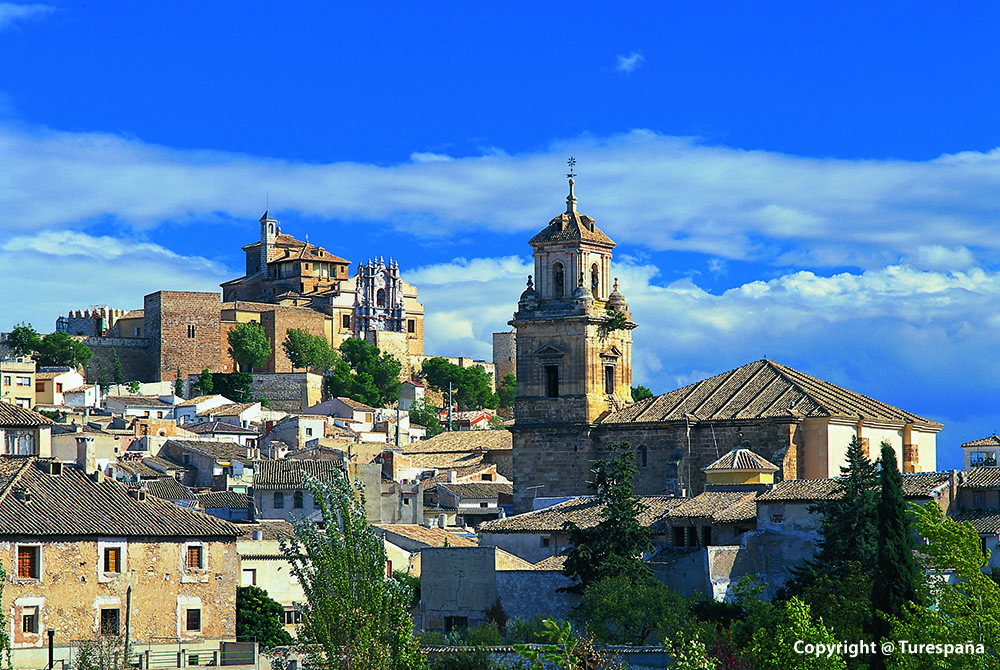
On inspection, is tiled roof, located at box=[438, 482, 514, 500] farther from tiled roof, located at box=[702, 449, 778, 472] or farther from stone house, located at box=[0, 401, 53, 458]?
stone house, located at box=[0, 401, 53, 458]

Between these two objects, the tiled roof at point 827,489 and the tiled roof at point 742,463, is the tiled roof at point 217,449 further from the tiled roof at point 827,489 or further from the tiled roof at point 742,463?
the tiled roof at point 827,489

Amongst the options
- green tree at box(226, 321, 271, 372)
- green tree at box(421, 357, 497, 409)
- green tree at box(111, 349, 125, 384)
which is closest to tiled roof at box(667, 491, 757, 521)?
green tree at box(226, 321, 271, 372)

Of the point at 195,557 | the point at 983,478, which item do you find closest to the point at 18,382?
the point at 195,557

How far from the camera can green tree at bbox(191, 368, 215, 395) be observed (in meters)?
120

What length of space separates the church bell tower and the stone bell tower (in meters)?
0.03

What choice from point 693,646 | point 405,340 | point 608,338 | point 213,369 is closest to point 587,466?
point 608,338

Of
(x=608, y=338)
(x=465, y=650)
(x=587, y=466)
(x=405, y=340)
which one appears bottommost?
(x=465, y=650)

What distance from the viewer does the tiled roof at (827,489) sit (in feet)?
144

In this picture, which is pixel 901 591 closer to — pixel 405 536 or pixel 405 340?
pixel 405 536

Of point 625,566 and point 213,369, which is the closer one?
point 625,566

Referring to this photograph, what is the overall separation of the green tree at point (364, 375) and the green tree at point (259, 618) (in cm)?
7739

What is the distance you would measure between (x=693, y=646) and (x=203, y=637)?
22352mm

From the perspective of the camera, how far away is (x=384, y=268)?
143 meters

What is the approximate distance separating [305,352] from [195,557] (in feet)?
287
